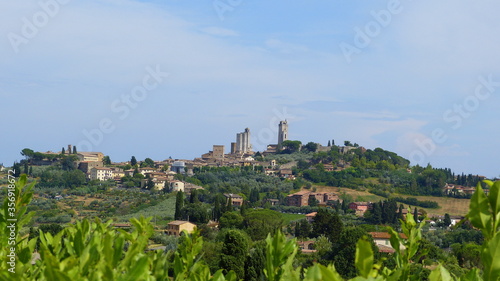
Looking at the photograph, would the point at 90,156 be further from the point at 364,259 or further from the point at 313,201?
the point at 364,259

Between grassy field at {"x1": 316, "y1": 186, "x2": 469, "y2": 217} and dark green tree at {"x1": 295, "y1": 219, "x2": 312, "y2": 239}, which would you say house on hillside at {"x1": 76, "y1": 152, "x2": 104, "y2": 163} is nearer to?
grassy field at {"x1": 316, "y1": 186, "x2": 469, "y2": 217}

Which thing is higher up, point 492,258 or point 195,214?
point 492,258

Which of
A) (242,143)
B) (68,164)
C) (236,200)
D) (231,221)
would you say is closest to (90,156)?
(68,164)

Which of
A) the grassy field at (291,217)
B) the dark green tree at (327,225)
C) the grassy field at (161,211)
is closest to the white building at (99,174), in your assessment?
the grassy field at (161,211)

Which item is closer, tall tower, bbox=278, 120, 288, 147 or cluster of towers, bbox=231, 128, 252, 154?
tall tower, bbox=278, 120, 288, 147

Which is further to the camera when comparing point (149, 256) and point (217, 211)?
point (217, 211)

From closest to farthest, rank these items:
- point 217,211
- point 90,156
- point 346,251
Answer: point 346,251 < point 217,211 < point 90,156

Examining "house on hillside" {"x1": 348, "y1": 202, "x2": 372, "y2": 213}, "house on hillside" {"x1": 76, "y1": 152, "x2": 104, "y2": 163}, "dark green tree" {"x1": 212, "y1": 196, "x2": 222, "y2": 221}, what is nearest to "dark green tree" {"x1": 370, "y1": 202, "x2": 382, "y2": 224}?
"house on hillside" {"x1": 348, "y1": 202, "x2": 372, "y2": 213}

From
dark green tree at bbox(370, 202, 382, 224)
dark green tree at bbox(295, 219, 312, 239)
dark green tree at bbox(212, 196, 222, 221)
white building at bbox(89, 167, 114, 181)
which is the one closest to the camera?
dark green tree at bbox(295, 219, 312, 239)

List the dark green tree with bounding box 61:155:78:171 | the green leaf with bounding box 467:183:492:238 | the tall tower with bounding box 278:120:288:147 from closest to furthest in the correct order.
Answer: the green leaf with bounding box 467:183:492:238 < the dark green tree with bounding box 61:155:78:171 < the tall tower with bounding box 278:120:288:147

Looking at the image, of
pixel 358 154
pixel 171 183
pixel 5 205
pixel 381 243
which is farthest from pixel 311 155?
pixel 5 205

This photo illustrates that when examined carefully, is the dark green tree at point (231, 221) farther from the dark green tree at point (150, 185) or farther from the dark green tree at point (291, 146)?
the dark green tree at point (291, 146)

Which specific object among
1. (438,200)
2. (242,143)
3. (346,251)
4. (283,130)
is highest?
(283,130)

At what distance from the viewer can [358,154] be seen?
305 feet
